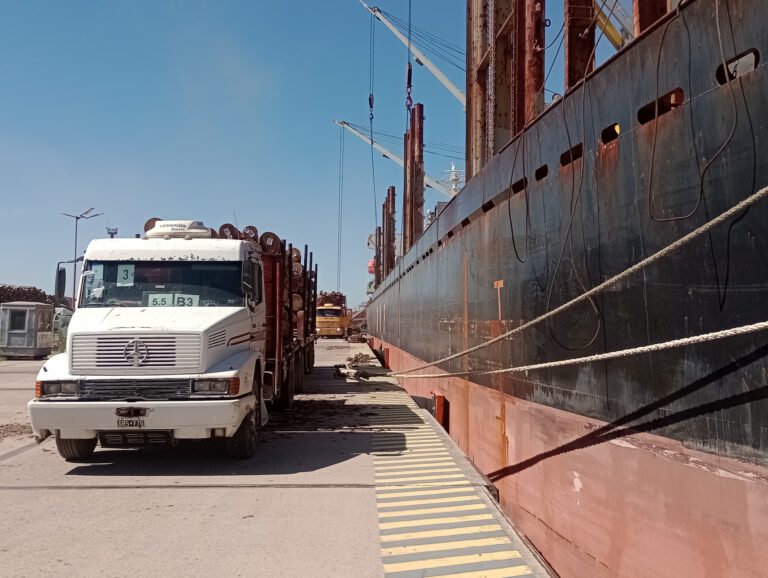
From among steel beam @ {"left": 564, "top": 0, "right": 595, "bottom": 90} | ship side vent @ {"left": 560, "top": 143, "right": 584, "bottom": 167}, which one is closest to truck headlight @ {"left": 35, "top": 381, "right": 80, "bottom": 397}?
ship side vent @ {"left": 560, "top": 143, "right": 584, "bottom": 167}

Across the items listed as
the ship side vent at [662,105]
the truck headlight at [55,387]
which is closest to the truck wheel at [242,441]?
the truck headlight at [55,387]

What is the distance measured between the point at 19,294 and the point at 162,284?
39178 millimetres

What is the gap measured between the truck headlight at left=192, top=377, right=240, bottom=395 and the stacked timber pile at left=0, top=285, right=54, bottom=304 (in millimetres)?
37177

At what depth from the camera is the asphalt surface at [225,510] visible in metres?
4.18

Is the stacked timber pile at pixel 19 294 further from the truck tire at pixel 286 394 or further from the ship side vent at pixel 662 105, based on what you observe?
the ship side vent at pixel 662 105

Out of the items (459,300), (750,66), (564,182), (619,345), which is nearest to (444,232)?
(459,300)

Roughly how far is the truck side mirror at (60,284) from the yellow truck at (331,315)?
36.4m

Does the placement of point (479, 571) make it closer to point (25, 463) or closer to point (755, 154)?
point (755, 154)

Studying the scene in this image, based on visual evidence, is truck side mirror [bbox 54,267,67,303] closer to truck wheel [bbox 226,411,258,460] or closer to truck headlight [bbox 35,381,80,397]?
truck headlight [bbox 35,381,80,397]

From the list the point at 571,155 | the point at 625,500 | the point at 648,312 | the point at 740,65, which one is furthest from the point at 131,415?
the point at 740,65

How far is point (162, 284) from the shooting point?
733 centimetres

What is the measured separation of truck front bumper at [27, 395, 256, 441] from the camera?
6.27m

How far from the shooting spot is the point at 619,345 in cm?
490

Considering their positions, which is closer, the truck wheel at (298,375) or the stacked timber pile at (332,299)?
the truck wheel at (298,375)
